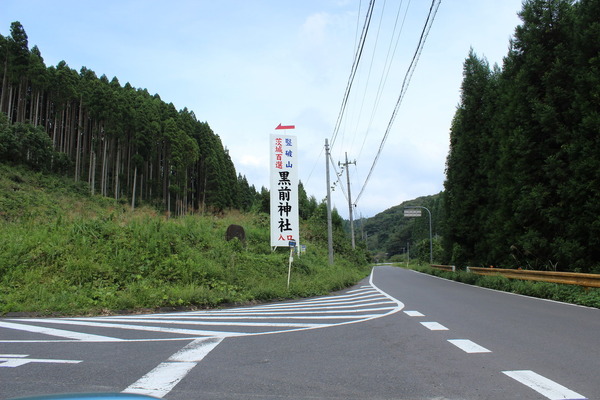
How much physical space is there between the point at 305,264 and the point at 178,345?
1362 centimetres

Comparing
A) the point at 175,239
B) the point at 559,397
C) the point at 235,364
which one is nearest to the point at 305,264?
the point at 175,239

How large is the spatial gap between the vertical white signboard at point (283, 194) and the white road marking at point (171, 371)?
11.8 metres

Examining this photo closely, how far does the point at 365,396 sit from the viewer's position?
3.03 meters

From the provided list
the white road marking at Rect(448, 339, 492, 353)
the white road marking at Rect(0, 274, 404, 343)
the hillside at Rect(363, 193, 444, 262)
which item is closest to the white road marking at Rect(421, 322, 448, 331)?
the white road marking at Rect(448, 339, 492, 353)

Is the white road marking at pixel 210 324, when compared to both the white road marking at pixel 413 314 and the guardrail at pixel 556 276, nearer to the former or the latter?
the white road marking at pixel 413 314

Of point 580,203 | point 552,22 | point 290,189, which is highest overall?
point 552,22

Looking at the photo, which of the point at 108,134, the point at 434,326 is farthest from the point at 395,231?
the point at 434,326

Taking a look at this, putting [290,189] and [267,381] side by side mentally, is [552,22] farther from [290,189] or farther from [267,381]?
[267,381]

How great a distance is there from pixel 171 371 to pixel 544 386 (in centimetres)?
331

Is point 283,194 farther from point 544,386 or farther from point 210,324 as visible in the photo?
point 544,386

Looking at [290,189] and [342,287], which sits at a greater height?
[290,189]

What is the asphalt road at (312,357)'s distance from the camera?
3174 mm

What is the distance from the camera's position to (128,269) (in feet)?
37.9

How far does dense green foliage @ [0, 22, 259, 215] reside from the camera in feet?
128
